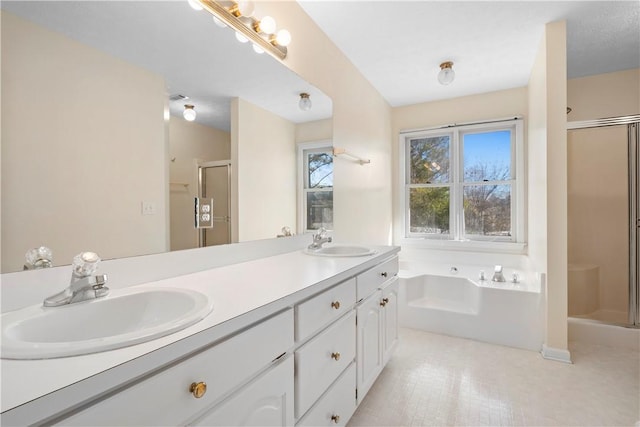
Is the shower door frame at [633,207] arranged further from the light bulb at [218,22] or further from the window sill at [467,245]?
the light bulb at [218,22]

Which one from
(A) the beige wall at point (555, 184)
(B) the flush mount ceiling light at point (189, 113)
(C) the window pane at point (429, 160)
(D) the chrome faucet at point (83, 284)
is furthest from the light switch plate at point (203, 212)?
(C) the window pane at point (429, 160)

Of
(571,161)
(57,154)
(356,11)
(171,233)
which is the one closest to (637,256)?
(571,161)

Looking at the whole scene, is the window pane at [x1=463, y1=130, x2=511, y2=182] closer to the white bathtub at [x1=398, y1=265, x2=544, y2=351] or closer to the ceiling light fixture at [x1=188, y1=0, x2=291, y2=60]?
Result: the white bathtub at [x1=398, y1=265, x2=544, y2=351]

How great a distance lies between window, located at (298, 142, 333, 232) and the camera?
1990mm

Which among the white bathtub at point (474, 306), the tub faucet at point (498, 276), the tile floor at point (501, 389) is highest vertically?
the tub faucet at point (498, 276)

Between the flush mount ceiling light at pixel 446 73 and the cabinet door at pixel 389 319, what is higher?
the flush mount ceiling light at pixel 446 73

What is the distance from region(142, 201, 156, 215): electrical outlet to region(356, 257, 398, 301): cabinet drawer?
35.5 inches

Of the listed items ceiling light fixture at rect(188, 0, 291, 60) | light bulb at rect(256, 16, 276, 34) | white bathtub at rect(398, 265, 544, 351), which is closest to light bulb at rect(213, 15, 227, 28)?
ceiling light fixture at rect(188, 0, 291, 60)

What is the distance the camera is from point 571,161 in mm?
3000

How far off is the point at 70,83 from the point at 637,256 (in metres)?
3.71

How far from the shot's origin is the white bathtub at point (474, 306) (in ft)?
7.48

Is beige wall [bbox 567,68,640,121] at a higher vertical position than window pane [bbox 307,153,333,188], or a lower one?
higher

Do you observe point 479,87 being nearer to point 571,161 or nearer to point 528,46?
point 528,46

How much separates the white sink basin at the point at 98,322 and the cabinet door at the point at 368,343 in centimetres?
85
